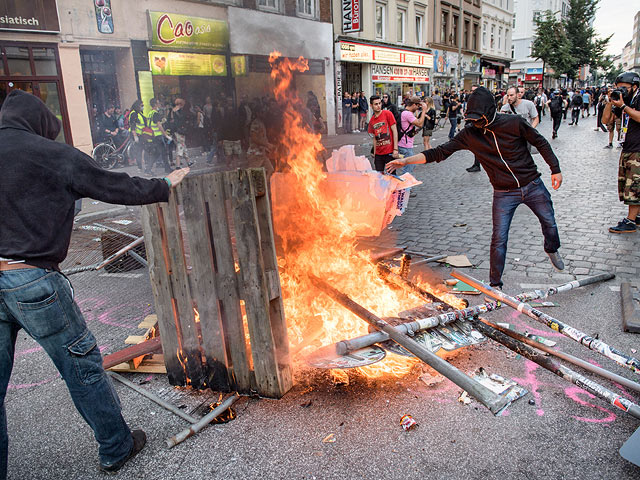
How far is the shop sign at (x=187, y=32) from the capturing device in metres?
16.1

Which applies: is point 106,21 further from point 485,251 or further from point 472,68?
point 472,68

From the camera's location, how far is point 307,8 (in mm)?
21969

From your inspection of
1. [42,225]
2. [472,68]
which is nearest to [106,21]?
[42,225]

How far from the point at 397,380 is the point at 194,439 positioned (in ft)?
4.51

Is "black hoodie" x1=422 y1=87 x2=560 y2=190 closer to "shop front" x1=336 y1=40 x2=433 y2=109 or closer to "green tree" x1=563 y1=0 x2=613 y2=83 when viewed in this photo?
"shop front" x1=336 y1=40 x2=433 y2=109

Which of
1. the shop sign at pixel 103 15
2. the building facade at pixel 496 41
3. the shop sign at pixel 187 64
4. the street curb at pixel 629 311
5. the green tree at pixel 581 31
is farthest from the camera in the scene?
the green tree at pixel 581 31

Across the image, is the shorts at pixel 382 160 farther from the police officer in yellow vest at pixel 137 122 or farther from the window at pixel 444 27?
the window at pixel 444 27

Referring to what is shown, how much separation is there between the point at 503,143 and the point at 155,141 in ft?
36.6

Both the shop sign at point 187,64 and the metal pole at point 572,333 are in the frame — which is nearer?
the metal pole at point 572,333

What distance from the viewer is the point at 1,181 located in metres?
2.21

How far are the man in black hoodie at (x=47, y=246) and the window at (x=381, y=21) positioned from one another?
28439 mm

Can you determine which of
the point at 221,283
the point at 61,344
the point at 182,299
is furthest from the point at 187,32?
the point at 61,344

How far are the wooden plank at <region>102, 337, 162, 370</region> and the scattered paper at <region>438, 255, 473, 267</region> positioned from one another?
3.50m

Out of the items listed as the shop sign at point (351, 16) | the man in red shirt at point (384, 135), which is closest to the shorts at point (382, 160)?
the man in red shirt at point (384, 135)
